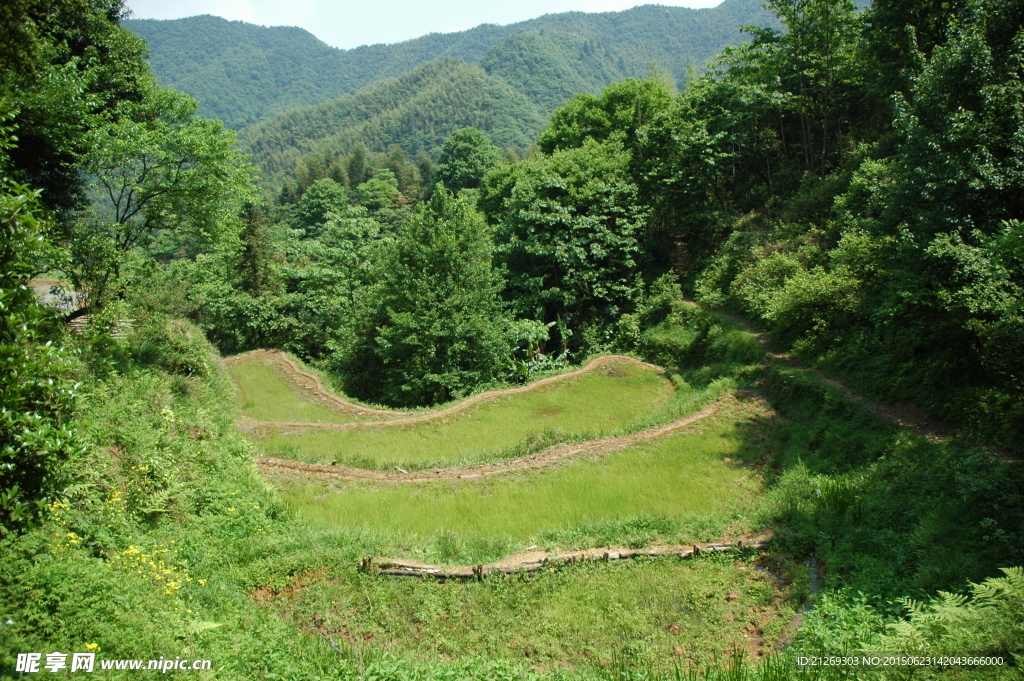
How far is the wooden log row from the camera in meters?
8.20

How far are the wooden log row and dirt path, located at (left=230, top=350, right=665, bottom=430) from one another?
8476 mm

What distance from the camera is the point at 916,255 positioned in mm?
10453

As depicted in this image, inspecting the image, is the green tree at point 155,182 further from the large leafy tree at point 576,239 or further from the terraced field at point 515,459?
the large leafy tree at point 576,239

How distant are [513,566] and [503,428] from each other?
8.34m

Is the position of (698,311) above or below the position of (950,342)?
below

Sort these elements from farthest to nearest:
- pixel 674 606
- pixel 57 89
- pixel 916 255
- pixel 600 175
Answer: pixel 600 175
pixel 916 255
pixel 57 89
pixel 674 606

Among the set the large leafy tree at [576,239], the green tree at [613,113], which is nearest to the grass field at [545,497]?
the large leafy tree at [576,239]

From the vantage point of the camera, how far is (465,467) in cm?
1302

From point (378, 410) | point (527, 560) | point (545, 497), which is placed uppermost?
point (527, 560)

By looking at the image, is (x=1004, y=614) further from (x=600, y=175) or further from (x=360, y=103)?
(x=360, y=103)

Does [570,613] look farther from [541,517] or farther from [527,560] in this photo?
[541,517]

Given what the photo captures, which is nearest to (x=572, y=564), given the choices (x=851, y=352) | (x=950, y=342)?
(x=950, y=342)

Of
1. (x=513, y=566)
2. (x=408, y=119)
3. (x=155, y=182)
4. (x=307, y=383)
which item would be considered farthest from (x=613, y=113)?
(x=408, y=119)

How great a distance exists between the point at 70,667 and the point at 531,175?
26617 mm
